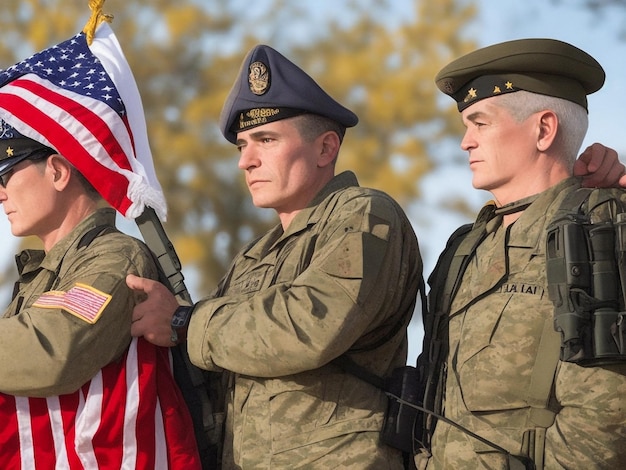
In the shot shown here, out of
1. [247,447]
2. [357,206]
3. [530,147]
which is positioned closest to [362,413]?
[247,447]

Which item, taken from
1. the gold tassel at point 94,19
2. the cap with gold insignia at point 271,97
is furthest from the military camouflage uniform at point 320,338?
the gold tassel at point 94,19

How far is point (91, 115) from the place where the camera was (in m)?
5.38

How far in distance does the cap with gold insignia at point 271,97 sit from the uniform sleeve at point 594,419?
1700 millimetres

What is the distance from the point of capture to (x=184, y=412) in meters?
4.97

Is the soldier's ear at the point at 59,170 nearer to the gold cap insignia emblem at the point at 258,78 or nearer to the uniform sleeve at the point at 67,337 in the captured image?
the uniform sleeve at the point at 67,337

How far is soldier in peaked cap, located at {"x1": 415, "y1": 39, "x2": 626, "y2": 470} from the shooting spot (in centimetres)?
400

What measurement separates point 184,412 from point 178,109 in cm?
1073

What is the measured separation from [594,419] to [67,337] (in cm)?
197

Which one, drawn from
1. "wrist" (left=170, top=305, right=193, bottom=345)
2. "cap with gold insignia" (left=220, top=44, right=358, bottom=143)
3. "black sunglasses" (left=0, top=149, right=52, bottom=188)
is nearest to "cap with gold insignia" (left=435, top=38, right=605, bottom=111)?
"cap with gold insignia" (left=220, top=44, right=358, bottom=143)

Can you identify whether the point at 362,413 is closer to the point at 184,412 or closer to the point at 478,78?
the point at 184,412

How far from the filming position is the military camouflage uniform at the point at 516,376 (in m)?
3.96

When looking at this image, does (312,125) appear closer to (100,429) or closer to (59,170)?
(59,170)

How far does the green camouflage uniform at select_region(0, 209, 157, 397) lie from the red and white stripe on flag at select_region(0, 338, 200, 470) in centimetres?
10

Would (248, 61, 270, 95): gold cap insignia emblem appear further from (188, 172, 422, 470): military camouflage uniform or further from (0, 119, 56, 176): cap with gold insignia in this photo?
(0, 119, 56, 176): cap with gold insignia
